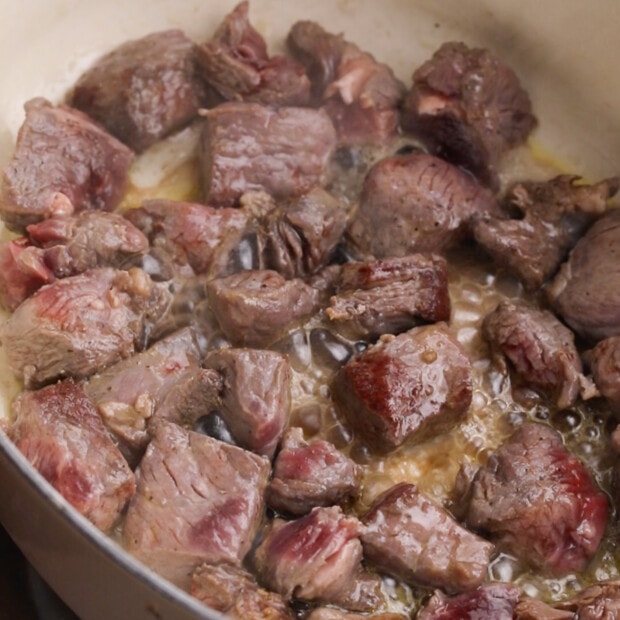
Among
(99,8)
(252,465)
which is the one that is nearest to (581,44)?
(99,8)

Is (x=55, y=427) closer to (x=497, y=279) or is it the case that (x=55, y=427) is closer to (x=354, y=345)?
(x=354, y=345)

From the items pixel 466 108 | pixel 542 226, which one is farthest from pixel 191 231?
pixel 542 226

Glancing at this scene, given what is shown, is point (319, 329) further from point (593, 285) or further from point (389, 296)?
point (593, 285)

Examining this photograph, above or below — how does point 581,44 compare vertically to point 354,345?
above

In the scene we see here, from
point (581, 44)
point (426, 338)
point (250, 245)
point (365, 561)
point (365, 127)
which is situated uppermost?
point (581, 44)

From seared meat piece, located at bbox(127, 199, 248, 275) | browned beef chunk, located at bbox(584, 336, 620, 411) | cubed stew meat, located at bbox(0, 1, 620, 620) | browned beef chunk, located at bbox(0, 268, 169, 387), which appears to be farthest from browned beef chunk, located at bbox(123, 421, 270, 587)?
browned beef chunk, located at bbox(584, 336, 620, 411)

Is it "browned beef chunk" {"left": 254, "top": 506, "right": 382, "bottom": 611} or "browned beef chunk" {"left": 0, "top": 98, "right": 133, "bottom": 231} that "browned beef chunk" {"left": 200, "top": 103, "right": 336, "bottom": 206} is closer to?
"browned beef chunk" {"left": 0, "top": 98, "right": 133, "bottom": 231}
